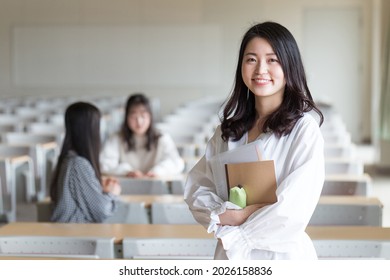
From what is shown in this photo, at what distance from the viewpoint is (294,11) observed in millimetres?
14891

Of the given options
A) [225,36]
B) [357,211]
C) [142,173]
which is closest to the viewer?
[357,211]

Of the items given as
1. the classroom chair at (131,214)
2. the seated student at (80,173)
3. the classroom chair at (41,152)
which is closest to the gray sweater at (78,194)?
the seated student at (80,173)

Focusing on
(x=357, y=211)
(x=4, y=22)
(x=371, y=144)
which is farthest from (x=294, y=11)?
(x=357, y=211)

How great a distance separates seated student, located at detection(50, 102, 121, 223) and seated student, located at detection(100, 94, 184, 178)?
159cm

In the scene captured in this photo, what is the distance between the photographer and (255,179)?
6.66ft

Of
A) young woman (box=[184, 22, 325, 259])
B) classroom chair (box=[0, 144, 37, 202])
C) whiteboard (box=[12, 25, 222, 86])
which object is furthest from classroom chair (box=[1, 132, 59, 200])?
whiteboard (box=[12, 25, 222, 86])

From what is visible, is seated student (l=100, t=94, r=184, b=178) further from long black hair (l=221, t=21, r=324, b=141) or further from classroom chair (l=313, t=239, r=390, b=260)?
long black hair (l=221, t=21, r=324, b=141)

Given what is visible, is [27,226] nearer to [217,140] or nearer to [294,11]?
[217,140]

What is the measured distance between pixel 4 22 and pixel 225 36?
4323mm

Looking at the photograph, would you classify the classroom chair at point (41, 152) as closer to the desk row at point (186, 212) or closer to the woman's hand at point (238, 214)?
the desk row at point (186, 212)

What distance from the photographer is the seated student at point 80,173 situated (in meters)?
3.70

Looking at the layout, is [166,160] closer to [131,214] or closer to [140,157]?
[140,157]
